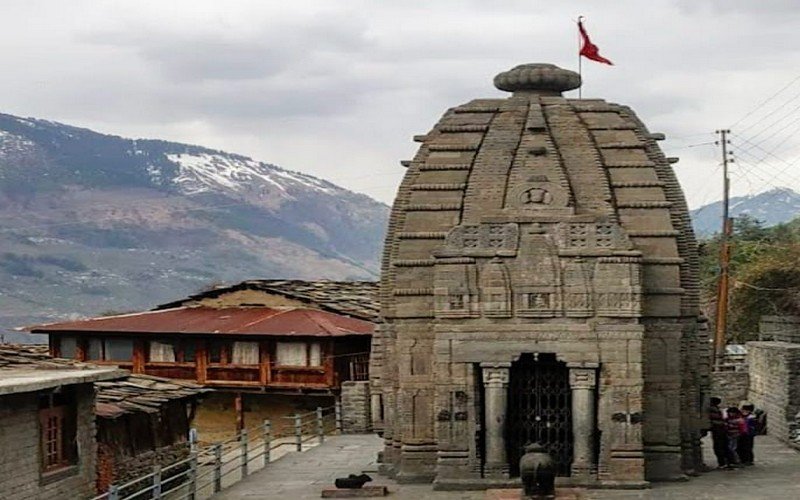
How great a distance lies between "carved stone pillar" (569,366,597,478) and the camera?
21500 mm

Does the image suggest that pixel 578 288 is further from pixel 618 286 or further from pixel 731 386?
pixel 731 386

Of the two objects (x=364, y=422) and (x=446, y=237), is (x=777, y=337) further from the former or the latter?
(x=446, y=237)

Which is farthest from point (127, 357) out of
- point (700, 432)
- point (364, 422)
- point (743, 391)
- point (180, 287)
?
point (180, 287)

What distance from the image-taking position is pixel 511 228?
22109 millimetres

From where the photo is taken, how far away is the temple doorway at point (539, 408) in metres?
22.2

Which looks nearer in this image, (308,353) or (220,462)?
(220,462)

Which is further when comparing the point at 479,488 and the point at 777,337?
the point at 777,337

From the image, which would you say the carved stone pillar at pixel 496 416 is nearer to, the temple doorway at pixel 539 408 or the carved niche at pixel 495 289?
the temple doorway at pixel 539 408

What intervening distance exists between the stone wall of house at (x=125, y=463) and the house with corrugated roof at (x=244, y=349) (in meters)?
12.0

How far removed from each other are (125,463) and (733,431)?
444 inches

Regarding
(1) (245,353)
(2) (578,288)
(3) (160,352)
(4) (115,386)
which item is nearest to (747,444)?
(2) (578,288)

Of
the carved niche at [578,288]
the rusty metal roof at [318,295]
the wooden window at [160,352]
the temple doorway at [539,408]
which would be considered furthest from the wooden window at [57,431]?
the rusty metal roof at [318,295]

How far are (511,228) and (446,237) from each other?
46.1 inches

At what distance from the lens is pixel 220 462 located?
21953 mm
